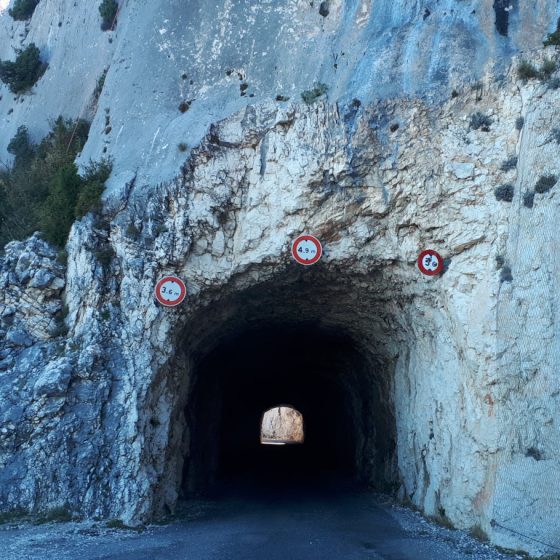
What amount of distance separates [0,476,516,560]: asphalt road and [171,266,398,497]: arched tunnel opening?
3230 mm

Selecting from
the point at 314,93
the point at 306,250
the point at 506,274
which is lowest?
the point at 506,274

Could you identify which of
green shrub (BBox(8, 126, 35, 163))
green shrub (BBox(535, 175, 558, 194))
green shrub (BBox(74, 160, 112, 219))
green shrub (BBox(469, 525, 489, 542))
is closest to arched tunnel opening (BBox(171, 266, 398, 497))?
green shrub (BBox(74, 160, 112, 219))

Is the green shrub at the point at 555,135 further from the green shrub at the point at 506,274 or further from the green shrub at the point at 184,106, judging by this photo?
the green shrub at the point at 184,106

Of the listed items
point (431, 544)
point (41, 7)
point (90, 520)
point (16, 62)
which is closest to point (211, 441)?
point (90, 520)

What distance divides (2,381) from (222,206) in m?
5.81

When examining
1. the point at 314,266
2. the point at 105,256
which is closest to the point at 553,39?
the point at 314,266

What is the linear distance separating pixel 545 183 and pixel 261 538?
810 centimetres

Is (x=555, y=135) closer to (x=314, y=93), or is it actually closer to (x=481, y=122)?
(x=481, y=122)

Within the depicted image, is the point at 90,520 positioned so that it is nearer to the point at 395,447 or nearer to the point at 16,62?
the point at 395,447

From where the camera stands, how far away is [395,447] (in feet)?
58.6

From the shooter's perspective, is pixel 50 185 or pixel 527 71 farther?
pixel 50 185

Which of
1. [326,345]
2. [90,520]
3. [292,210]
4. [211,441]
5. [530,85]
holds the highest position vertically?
[530,85]

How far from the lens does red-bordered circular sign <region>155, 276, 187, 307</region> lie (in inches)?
551

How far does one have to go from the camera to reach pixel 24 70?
26.8 metres
